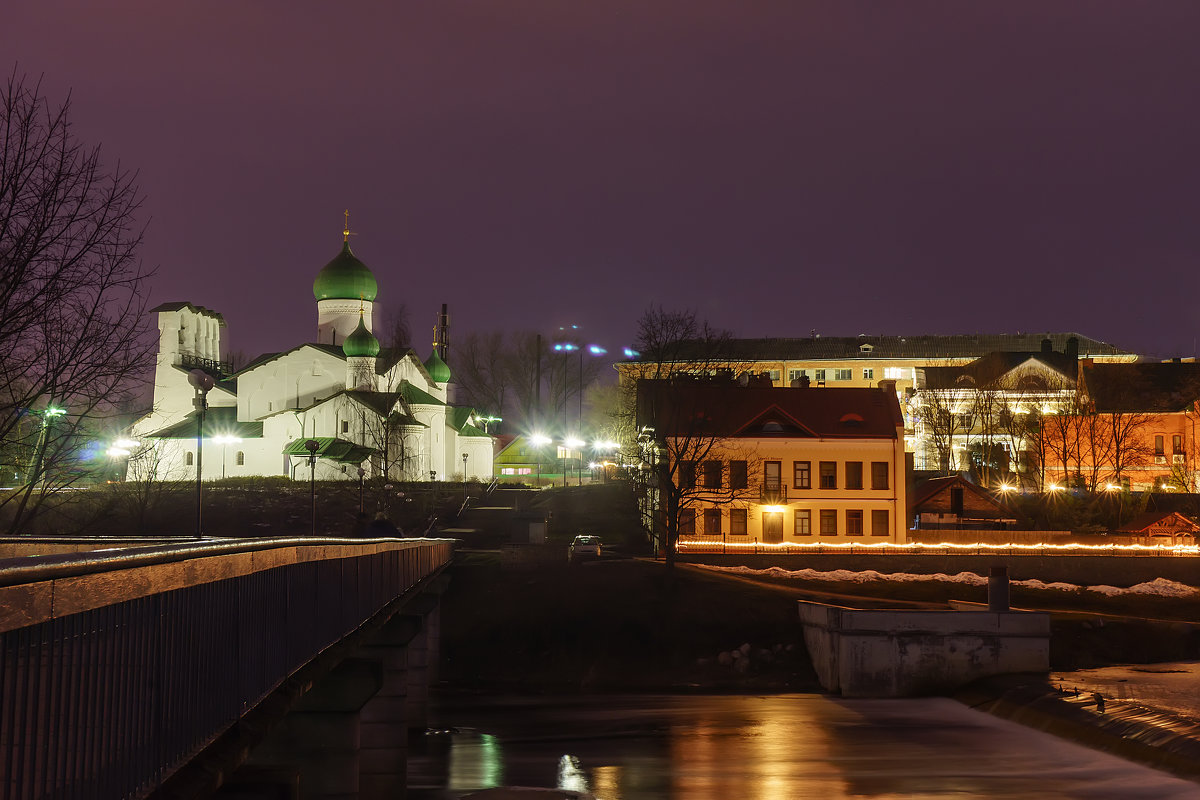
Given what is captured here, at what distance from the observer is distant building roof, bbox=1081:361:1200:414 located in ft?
275

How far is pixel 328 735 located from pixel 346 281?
7932 centimetres

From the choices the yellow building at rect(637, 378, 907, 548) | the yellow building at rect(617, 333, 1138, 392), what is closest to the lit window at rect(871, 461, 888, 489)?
the yellow building at rect(637, 378, 907, 548)

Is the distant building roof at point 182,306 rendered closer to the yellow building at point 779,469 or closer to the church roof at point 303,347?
the church roof at point 303,347

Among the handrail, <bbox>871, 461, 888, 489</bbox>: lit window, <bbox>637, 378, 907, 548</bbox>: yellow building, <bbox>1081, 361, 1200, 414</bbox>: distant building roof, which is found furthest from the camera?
<bbox>1081, 361, 1200, 414</bbox>: distant building roof

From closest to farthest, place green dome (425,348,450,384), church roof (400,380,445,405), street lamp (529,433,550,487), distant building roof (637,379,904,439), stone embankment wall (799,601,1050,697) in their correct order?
stone embankment wall (799,601,1050,697) → distant building roof (637,379,904,439) → church roof (400,380,445,405) → green dome (425,348,450,384) → street lamp (529,433,550,487)

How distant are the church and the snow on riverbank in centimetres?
3001

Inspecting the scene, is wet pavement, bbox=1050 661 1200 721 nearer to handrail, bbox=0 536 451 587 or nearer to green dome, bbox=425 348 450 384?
handrail, bbox=0 536 451 587

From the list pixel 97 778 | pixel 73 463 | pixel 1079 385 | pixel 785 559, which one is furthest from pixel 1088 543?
pixel 97 778

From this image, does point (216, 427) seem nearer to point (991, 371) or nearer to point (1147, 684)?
point (991, 371)

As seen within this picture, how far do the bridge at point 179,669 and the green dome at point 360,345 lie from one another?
70.3 meters

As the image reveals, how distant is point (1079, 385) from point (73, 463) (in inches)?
3058

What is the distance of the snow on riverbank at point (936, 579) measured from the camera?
49844mm

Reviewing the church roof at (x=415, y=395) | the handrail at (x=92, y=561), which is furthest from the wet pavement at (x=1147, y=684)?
Answer: the church roof at (x=415, y=395)

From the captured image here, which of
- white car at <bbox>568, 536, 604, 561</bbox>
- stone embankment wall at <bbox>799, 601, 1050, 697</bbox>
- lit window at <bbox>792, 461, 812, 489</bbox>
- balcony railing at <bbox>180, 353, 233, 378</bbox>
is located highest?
balcony railing at <bbox>180, 353, 233, 378</bbox>
